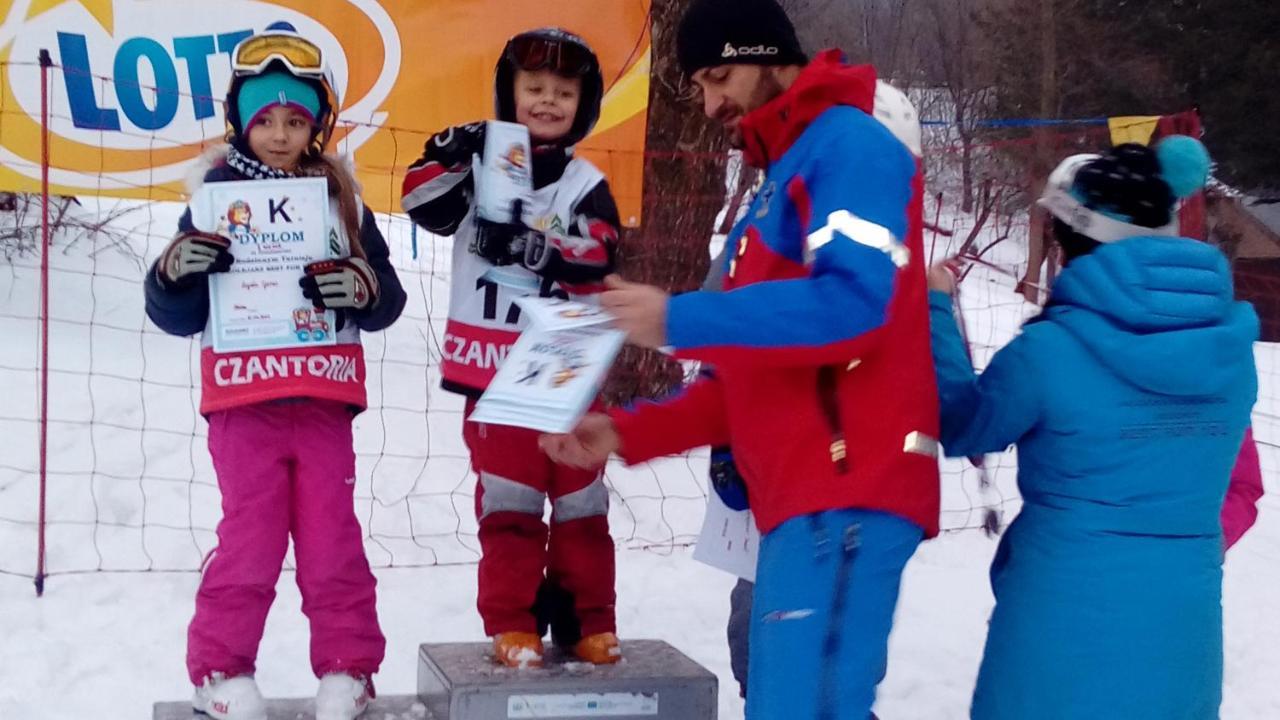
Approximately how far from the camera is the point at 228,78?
18.2 ft

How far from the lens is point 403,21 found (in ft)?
18.3

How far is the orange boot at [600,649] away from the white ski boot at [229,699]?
829 mm

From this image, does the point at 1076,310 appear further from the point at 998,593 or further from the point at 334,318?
the point at 334,318

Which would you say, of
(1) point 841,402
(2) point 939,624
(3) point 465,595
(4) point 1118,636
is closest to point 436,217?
(1) point 841,402

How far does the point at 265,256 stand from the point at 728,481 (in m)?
1.26

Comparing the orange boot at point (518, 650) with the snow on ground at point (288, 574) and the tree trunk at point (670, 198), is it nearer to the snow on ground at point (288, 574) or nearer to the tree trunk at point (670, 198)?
the snow on ground at point (288, 574)

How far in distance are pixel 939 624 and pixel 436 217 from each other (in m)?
3.07

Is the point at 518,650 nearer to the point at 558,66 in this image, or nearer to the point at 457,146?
the point at 457,146

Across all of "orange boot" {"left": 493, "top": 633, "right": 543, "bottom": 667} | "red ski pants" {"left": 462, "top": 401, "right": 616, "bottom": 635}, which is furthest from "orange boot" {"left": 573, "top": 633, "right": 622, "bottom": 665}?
"orange boot" {"left": 493, "top": 633, "right": 543, "bottom": 667}

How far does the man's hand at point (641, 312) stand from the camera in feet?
7.23

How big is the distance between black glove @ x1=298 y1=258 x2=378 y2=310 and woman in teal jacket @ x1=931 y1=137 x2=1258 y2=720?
141cm

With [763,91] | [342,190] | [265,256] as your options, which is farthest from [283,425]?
[763,91]

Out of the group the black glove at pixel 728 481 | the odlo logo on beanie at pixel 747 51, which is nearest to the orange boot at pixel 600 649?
the black glove at pixel 728 481

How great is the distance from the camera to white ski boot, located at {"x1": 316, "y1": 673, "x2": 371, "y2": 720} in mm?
3158
